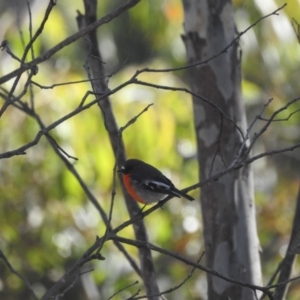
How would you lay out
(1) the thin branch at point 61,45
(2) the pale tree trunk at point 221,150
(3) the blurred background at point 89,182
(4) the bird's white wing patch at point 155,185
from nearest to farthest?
(1) the thin branch at point 61,45 → (2) the pale tree trunk at point 221,150 → (4) the bird's white wing patch at point 155,185 → (3) the blurred background at point 89,182

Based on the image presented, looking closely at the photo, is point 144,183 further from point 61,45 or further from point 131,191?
point 61,45

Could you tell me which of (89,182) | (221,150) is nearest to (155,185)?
(221,150)

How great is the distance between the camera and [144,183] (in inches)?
179

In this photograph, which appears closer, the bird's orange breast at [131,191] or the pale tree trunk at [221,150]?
the pale tree trunk at [221,150]

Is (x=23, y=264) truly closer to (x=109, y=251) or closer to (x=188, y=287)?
(x=109, y=251)

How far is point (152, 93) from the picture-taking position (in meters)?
5.42

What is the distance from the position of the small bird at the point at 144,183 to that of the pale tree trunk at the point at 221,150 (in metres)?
0.81

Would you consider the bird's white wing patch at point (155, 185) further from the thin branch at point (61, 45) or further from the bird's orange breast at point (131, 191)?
the thin branch at point (61, 45)

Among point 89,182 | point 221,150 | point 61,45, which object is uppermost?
point 89,182

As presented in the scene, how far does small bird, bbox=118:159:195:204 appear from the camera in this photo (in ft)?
14.7

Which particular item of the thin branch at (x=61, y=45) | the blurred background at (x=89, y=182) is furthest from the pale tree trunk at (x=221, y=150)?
the thin branch at (x=61, y=45)

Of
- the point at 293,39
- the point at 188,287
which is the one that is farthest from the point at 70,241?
the point at 293,39

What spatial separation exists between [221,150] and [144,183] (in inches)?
44.1

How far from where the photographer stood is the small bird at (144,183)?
4.47 metres
